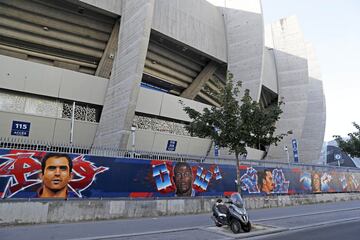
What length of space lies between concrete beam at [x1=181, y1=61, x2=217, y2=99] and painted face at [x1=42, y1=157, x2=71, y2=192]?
18.2 metres

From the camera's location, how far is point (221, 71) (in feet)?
97.0

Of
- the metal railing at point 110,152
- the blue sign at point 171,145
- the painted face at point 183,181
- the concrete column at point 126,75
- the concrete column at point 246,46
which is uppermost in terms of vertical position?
the concrete column at point 246,46

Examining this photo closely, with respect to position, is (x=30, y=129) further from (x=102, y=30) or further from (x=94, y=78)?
(x=102, y=30)

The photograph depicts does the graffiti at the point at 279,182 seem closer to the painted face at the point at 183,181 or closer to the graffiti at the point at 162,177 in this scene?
the painted face at the point at 183,181

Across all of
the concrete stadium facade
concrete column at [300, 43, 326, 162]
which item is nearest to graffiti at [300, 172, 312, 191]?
the concrete stadium facade

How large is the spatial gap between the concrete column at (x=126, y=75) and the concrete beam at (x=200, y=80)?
10.3 metres

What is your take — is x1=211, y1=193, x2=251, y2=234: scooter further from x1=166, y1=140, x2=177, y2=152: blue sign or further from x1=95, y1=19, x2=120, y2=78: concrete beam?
x1=95, y1=19, x2=120, y2=78: concrete beam

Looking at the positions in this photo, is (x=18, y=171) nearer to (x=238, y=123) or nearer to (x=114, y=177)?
(x=114, y=177)

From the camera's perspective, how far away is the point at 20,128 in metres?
18.0

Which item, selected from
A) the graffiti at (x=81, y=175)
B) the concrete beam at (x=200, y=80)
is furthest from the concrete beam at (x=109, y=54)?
the graffiti at (x=81, y=175)

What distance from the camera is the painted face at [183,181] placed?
14320mm

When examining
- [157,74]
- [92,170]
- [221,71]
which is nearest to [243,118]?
[92,170]

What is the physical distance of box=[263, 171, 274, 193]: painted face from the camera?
18359 mm

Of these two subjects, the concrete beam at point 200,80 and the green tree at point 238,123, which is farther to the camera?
the concrete beam at point 200,80
